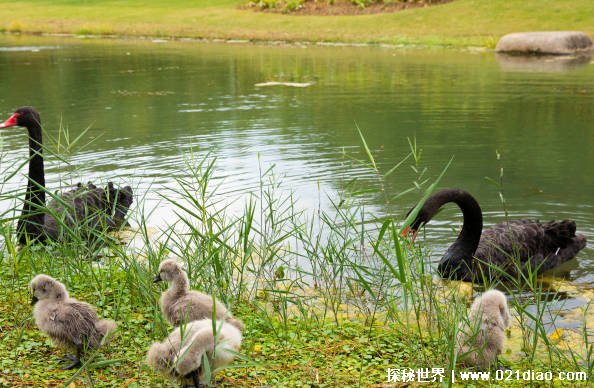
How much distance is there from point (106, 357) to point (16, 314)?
0.71 meters

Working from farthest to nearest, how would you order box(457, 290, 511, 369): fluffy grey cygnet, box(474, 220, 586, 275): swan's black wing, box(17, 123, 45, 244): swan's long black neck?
box(474, 220, 586, 275): swan's black wing → box(17, 123, 45, 244): swan's long black neck → box(457, 290, 511, 369): fluffy grey cygnet

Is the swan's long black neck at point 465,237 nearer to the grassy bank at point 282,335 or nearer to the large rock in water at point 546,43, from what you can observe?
the grassy bank at point 282,335

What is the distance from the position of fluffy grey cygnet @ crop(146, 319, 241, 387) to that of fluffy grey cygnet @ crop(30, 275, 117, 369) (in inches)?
16.8

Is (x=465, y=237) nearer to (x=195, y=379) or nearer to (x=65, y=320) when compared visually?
(x=195, y=379)

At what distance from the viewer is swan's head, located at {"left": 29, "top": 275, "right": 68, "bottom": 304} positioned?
3377mm

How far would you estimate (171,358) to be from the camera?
2.94m

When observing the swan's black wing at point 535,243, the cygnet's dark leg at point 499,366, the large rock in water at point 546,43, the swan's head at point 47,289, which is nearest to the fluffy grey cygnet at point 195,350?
the swan's head at point 47,289

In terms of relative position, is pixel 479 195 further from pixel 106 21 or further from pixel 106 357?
pixel 106 21

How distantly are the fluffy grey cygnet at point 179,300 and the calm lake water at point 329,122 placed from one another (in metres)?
1.30

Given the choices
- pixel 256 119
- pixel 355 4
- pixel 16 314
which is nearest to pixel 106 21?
pixel 355 4

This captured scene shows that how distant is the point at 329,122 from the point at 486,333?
753 cm

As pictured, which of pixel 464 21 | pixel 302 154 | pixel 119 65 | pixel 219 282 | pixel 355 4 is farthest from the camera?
pixel 355 4

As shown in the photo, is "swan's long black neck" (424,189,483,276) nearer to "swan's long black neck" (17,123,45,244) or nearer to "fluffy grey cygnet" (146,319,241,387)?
"fluffy grey cygnet" (146,319,241,387)

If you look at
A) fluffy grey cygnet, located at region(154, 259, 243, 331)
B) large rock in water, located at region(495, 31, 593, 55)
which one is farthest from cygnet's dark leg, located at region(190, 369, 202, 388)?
large rock in water, located at region(495, 31, 593, 55)
